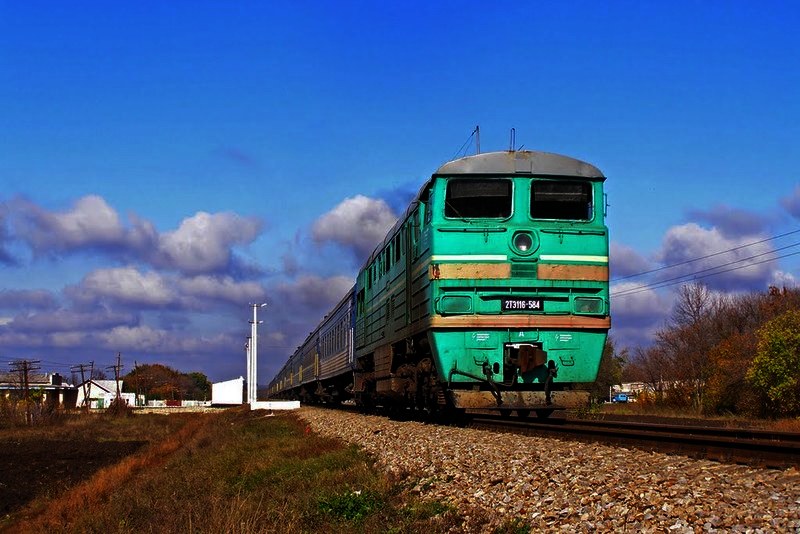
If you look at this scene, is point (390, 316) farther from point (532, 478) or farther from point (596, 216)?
point (532, 478)

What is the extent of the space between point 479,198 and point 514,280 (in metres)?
1.71

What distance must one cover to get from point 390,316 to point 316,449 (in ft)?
12.9

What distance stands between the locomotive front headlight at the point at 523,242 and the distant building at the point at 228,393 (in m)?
89.5

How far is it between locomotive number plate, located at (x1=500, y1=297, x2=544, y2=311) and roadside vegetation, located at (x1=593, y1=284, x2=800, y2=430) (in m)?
15.7

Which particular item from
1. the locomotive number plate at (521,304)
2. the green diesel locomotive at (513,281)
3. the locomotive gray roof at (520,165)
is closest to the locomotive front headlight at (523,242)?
the green diesel locomotive at (513,281)

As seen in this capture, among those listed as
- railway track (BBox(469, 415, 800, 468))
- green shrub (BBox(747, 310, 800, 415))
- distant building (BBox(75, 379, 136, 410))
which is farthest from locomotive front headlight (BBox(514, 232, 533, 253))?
distant building (BBox(75, 379, 136, 410))

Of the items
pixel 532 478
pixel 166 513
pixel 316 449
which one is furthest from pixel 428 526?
pixel 316 449

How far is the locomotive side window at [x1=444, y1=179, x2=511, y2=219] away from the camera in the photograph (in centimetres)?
1418

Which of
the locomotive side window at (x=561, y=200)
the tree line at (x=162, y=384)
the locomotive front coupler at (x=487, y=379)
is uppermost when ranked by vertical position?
the locomotive side window at (x=561, y=200)

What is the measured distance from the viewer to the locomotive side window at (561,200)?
1427 cm

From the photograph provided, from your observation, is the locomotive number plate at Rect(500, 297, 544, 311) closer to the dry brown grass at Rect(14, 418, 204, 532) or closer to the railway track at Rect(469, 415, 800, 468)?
the railway track at Rect(469, 415, 800, 468)

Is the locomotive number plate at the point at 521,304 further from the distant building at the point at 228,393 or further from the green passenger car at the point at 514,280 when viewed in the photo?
the distant building at the point at 228,393

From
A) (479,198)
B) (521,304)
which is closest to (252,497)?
(521,304)

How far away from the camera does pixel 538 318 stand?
44.2 ft
